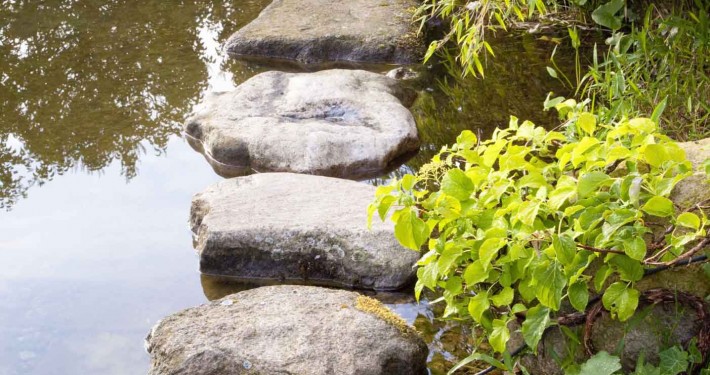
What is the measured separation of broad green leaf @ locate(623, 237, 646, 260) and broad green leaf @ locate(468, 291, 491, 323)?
0.47 metres

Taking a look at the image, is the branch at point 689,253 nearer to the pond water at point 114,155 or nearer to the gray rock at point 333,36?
the pond water at point 114,155

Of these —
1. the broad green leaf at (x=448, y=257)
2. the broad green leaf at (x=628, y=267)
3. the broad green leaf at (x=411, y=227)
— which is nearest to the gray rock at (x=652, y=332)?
the broad green leaf at (x=628, y=267)

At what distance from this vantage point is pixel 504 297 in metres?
2.59

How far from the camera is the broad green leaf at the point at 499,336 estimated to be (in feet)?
8.33

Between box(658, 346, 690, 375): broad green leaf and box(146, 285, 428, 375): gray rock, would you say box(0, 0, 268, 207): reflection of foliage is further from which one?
box(658, 346, 690, 375): broad green leaf

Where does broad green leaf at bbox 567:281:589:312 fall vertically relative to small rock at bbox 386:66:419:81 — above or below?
above

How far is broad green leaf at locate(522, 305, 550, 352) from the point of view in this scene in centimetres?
249

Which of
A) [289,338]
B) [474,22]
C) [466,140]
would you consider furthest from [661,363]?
[474,22]

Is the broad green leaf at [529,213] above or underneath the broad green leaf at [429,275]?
above

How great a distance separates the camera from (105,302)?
371 cm

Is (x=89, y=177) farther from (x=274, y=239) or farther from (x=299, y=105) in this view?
(x=274, y=239)

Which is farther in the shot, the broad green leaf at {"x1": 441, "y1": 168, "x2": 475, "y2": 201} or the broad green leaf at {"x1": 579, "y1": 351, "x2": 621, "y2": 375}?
the broad green leaf at {"x1": 441, "y1": 168, "x2": 475, "y2": 201}

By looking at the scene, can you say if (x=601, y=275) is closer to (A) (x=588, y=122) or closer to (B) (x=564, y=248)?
(B) (x=564, y=248)

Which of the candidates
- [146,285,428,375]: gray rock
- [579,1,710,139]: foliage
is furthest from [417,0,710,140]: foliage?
[146,285,428,375]: gray rock
